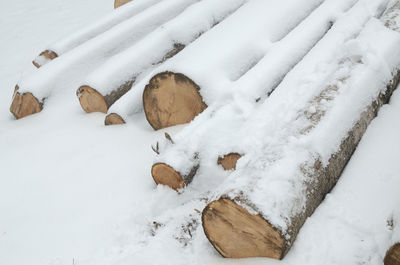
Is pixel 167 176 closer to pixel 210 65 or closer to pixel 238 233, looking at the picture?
pixel 238 233

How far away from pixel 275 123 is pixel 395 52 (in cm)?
103

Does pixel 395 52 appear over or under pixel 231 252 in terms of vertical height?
over

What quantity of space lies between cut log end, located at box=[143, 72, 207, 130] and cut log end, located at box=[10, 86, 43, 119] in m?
1.35

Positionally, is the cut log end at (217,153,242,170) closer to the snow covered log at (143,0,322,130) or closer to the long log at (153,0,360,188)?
the long log at (153,0,360,188)

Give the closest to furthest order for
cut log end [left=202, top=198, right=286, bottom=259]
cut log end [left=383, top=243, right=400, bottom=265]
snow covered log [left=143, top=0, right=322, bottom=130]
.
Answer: cut log end [left=383, top=243, right=400, bottom=265] → cut log end [left=202, top=198, right=286, bottom=259] → snow covered log [left=143, top=0, right=322, bottom=130]

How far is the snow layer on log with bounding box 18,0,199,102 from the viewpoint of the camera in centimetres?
344

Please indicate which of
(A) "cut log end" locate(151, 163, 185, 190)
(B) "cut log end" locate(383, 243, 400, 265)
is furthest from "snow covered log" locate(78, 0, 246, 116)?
(B) "cut log end" locate(383, 243, 400, 265)

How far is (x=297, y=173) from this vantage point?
1559 millimetres

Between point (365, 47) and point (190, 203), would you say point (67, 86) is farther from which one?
point (365, 47)

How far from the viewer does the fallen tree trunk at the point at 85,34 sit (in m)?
3.90

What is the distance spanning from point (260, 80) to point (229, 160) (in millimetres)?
687

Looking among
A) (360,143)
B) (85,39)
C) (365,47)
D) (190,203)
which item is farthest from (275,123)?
(85,39)

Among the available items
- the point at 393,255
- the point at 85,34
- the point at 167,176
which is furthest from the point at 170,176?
the point at 85,34

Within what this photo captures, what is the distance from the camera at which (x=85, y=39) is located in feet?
13.1
